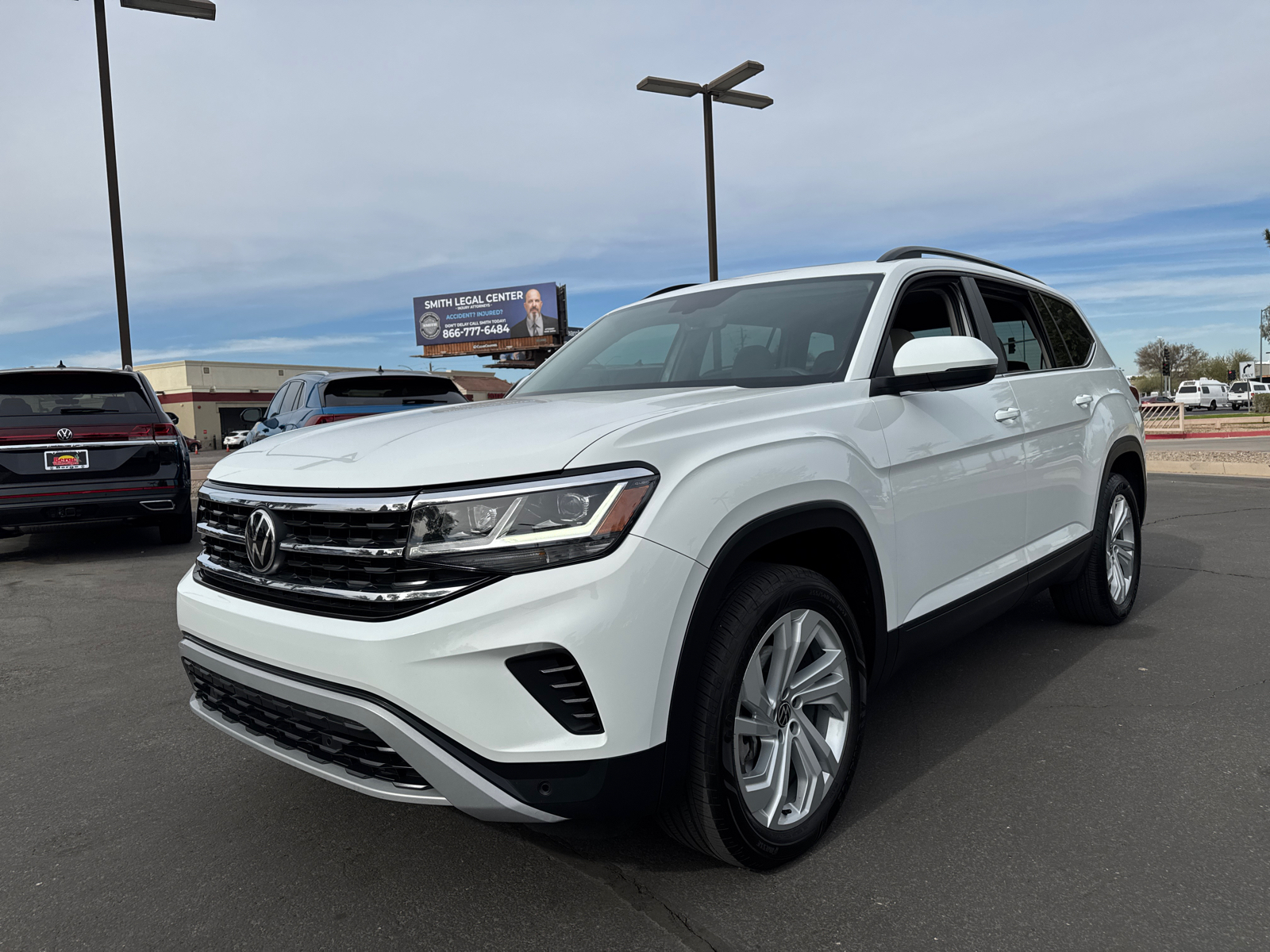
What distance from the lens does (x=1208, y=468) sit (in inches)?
535

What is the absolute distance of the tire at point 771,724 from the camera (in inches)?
89.6

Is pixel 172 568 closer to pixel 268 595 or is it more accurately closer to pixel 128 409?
pixel 128 409

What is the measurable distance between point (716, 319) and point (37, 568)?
694 cm

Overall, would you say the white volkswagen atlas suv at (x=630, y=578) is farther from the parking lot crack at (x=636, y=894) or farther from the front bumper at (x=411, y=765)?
the parking lot crack at (x=636, y=894)

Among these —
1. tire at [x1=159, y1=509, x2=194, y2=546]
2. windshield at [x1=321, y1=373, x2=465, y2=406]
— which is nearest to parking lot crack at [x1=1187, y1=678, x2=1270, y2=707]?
windshield at [x1=321, y1=373, x2=465, y2=406]

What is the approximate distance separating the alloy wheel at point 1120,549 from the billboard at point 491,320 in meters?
47.8

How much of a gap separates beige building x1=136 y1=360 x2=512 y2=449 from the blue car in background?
48301mm

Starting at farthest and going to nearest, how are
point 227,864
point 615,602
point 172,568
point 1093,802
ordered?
point 172,568, point 1093,802, point 227,864, point 615,602

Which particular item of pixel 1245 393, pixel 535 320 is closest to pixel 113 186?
→ pixel 535 320

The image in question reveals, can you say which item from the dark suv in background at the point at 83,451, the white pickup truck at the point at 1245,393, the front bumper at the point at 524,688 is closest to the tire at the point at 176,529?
the dark suv in background at the point at 83,451

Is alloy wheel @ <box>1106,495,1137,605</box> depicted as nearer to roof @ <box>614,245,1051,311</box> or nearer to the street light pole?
roof @ <box>614,245,1051,311</box>

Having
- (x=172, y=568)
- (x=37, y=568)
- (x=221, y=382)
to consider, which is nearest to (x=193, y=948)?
(x=172, y=568)

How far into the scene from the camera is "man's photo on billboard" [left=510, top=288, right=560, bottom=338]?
2137 inches

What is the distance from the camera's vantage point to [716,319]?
148 inches
